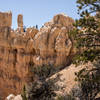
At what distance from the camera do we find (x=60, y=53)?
2278 cm

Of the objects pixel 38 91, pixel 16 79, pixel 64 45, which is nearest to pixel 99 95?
pixel 38 91

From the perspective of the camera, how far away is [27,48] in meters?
25.9

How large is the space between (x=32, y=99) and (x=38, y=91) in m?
0.84

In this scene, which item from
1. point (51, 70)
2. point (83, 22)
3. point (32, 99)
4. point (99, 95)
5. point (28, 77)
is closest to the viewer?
point (83, 22)

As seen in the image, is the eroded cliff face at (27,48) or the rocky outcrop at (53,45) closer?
the rocky outcrop at (53,45)

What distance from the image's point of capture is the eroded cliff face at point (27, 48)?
75.4ft

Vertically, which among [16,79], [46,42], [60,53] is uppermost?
[46,42]

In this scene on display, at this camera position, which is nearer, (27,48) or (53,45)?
(53,45)

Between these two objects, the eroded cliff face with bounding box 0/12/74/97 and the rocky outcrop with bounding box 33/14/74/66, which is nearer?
the rocky outcrop with bounding box 33/14/74/66

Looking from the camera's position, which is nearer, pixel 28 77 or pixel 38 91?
pixel 38 91

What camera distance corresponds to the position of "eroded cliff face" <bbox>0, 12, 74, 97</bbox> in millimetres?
22969

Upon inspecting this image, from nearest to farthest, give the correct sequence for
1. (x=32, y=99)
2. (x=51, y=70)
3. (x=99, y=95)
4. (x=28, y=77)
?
1. (x=99, y=95)
2. (x=32, y=99)
3. (x=51, y=70)
4. (x=28, y=77)

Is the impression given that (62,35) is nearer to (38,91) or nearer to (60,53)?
(60,53)

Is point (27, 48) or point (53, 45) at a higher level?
point (53, 45)
